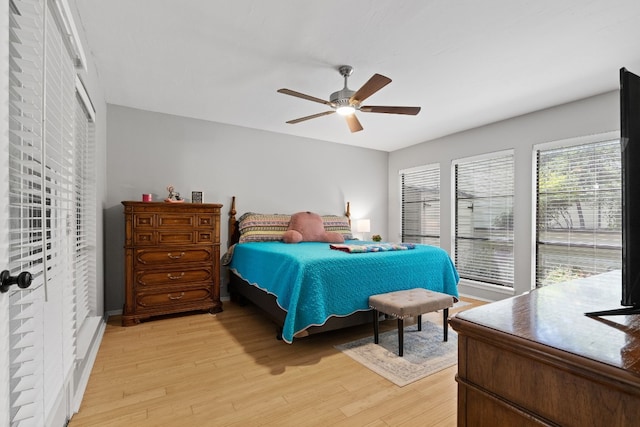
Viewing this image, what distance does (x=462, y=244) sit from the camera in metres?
4.74

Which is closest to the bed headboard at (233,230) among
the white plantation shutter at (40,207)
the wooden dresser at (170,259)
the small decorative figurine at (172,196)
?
the wooden dresser at (170,259)

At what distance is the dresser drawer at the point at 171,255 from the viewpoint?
130 inches

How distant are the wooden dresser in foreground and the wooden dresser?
11.0 feet

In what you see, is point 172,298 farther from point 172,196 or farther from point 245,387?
point 245,387

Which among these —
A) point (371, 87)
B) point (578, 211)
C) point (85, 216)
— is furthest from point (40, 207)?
point (578, 211)

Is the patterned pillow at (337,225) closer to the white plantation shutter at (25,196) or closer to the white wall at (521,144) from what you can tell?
the white wall at (521,144)

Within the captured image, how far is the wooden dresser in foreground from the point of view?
20.1 inches

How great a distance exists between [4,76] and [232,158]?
3524 mm

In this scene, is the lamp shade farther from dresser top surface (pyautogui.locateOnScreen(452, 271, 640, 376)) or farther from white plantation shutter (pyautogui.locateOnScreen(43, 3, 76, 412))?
dresser top surface (pyautogui.locateOnScreen(452, 271, 640, 376))

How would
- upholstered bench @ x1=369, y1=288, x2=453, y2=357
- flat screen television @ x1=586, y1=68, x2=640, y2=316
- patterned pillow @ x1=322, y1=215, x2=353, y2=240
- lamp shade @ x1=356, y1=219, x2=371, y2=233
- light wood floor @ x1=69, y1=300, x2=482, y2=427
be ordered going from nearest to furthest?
flat screen television @ x1=586, y1=68, x2=640, y2=316
light wood floor @ x1=69, y1=300, x2=482, y2=427
upholstered bench @ x1=369, y1=288, x2=453, y2=357
patterned pillow @ x1=322, y1=215, x2=353, y2=240
lamp shade @ x1=356, y1=219, x2=371, y2=233

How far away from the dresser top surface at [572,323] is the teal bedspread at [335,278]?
1.71m

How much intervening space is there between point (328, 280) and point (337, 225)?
2343 millimetres

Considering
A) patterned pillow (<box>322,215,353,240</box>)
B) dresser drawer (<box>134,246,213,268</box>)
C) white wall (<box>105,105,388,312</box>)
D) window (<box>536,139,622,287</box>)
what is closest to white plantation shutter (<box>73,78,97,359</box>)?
dresser drawer (<box>134,246,213,268</box>)

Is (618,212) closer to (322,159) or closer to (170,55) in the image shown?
(322,159)
